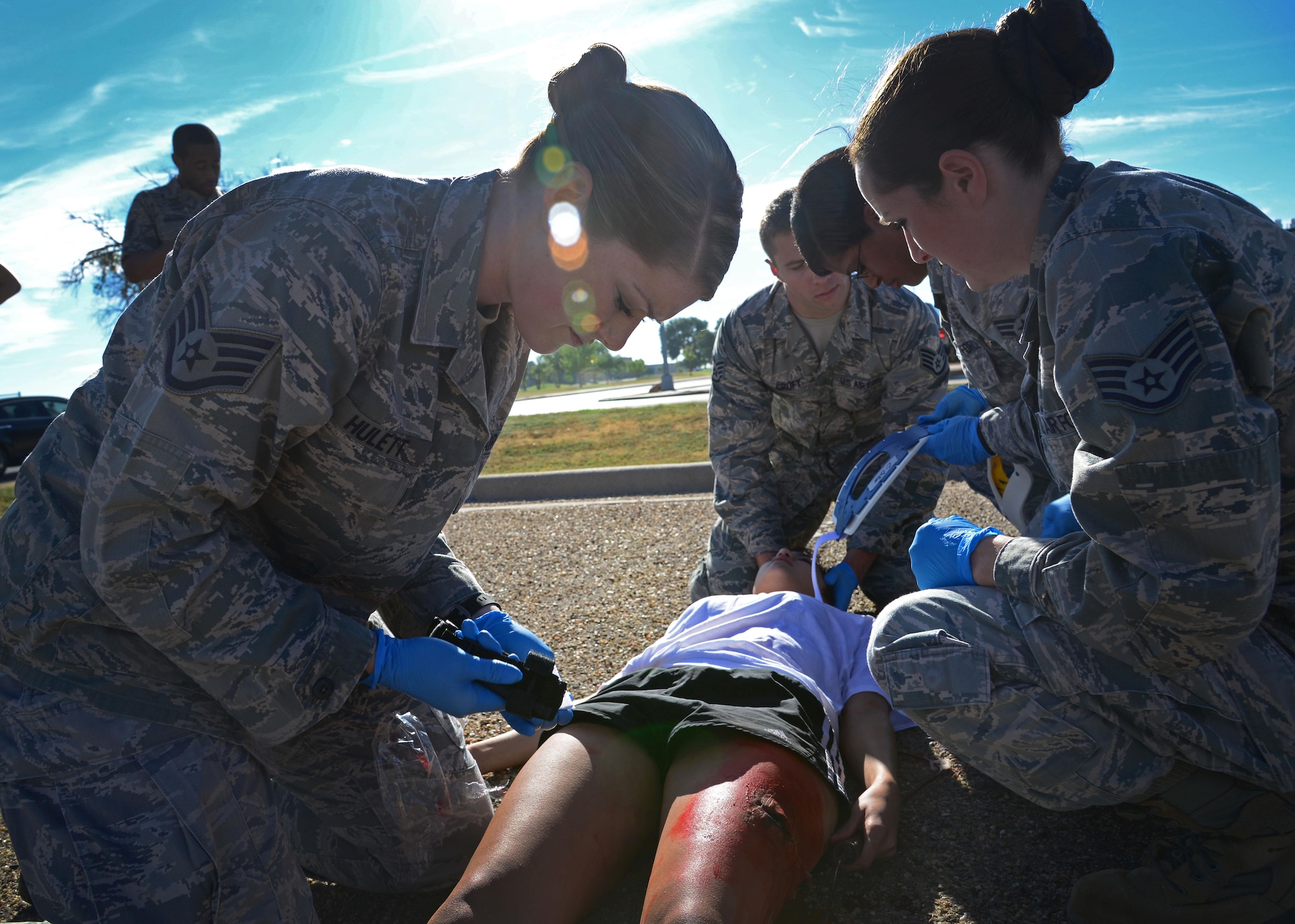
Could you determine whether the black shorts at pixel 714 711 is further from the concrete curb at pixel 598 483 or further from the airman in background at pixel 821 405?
the concrete curb at pixel 598 483

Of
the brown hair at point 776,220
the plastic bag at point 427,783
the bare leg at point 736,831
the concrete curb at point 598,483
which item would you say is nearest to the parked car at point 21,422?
the concrete curb at point 598,483

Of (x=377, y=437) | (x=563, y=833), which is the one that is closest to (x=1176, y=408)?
(x=563, y=833)

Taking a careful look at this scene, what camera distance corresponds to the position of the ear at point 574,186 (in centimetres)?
158

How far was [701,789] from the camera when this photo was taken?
159 cm

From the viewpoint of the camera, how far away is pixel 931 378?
374cm

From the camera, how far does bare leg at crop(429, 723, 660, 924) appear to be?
1.40 m

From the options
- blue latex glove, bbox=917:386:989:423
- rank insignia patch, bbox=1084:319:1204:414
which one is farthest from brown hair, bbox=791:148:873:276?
rank insignia patch, bbox=1084:319:1204:414

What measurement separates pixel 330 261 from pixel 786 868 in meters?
1.38

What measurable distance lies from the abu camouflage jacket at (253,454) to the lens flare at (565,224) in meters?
0.15

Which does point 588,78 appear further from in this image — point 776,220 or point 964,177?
point 776,220

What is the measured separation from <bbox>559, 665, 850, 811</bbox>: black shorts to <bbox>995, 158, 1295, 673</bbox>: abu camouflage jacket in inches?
24.5

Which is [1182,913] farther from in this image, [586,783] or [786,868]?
[586,783]

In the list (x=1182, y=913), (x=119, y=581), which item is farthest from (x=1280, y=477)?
(x=119, y=581)

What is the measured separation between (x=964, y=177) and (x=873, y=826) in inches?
54.8
